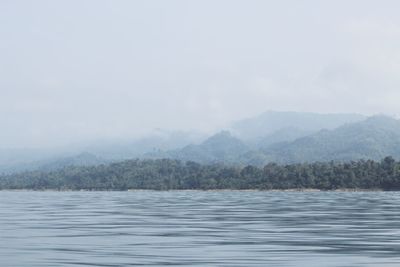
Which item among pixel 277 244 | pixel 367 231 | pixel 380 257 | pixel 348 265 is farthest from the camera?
pixel 367 231

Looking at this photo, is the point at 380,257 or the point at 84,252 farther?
the point at 84,252

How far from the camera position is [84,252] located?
141 feet

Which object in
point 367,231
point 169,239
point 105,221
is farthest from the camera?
point 105,221

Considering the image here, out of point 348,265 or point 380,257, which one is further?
point 380,257

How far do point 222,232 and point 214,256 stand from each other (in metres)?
15.6

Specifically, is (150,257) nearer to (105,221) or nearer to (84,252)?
(84,252)

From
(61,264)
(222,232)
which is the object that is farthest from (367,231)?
(61,264)

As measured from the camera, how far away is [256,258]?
132 ft

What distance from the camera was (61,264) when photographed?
123 ft

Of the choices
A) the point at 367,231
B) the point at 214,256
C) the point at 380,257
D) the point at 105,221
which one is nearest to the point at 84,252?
the point at 214,256

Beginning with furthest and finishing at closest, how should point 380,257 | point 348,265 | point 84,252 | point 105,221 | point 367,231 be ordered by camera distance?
point 105,221 < point 367,231 < point 84,252 < point 380,257 < point 348,265

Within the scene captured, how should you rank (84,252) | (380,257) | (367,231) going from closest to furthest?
1. (380,257)
2. (84,252)
3. (367,231)

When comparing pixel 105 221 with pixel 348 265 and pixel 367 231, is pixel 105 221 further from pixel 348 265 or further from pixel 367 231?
pixel 348 265

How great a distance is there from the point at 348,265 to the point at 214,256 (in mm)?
7223
